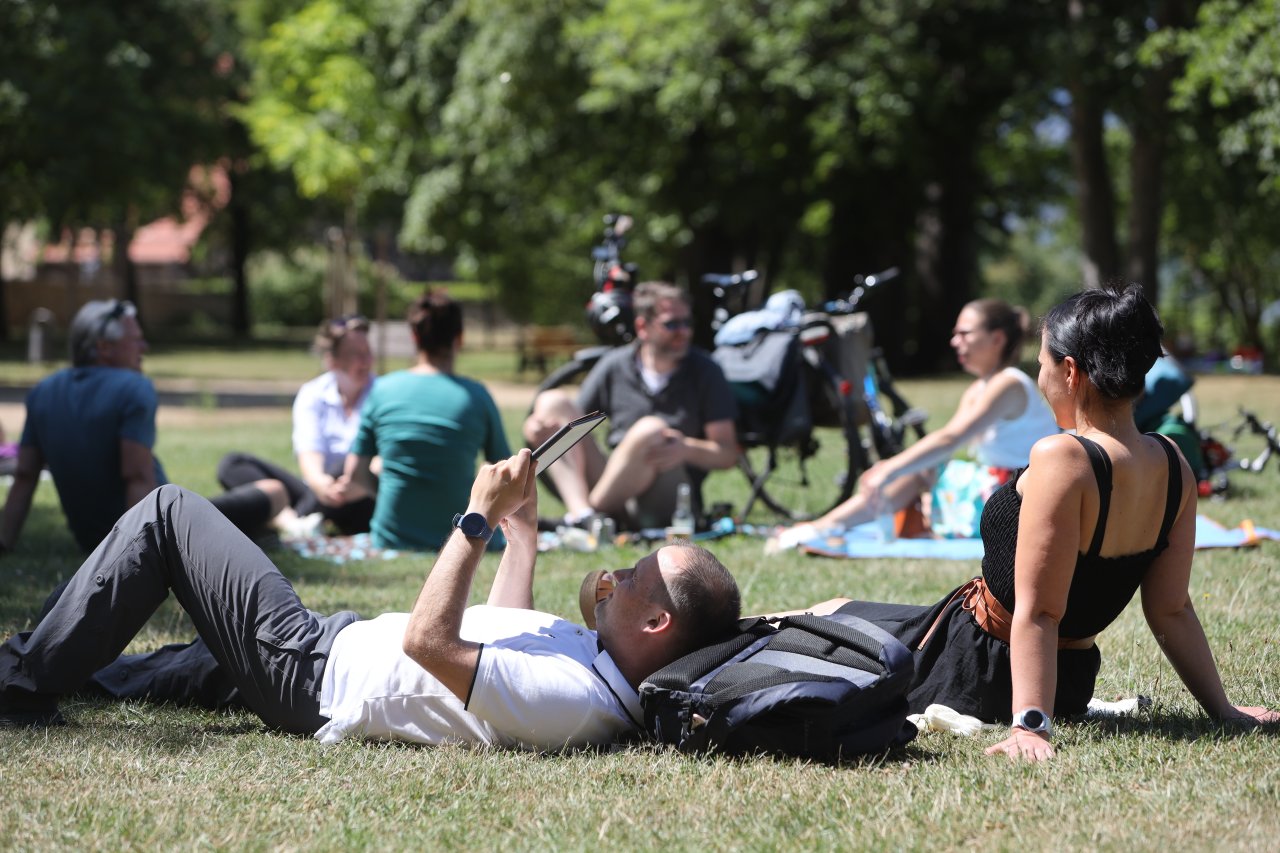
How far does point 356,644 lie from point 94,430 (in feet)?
11.3

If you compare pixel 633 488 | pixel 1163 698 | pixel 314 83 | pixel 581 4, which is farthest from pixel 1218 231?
pixel 1163 698

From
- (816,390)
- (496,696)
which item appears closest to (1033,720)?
(496,696)

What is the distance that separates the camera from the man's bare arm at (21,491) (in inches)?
272

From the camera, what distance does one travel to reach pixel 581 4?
956 inches

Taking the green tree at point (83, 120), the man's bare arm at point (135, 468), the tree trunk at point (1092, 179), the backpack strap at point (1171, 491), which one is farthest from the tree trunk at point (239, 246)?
the backpack strap at point (1171, 491)

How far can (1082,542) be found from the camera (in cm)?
Answer: 373

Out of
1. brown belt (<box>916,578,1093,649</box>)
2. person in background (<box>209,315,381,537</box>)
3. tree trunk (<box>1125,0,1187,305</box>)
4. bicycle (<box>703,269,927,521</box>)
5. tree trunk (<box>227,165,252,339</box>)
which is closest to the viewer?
brown belt (<box>916,578,1093,649</box>)

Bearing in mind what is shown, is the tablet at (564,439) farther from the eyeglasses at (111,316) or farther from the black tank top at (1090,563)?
the eyeglasses at (111,316)

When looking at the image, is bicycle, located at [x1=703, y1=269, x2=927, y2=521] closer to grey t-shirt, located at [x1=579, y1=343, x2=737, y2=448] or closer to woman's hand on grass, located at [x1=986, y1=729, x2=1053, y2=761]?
grey t-shirt, located at [x1=579, y1=343, x2=737, y2=448]

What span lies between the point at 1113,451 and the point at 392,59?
25.9 m

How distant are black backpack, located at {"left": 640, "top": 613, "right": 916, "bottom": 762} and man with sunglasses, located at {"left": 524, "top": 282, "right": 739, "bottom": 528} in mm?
4184

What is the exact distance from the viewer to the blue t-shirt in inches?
268

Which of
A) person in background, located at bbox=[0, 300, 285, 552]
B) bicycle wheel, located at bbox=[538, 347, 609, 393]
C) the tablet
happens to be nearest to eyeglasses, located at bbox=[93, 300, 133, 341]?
person in background, located at bbox=[0, 300, 285, 552]

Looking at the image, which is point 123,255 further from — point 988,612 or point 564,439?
point 988,612
